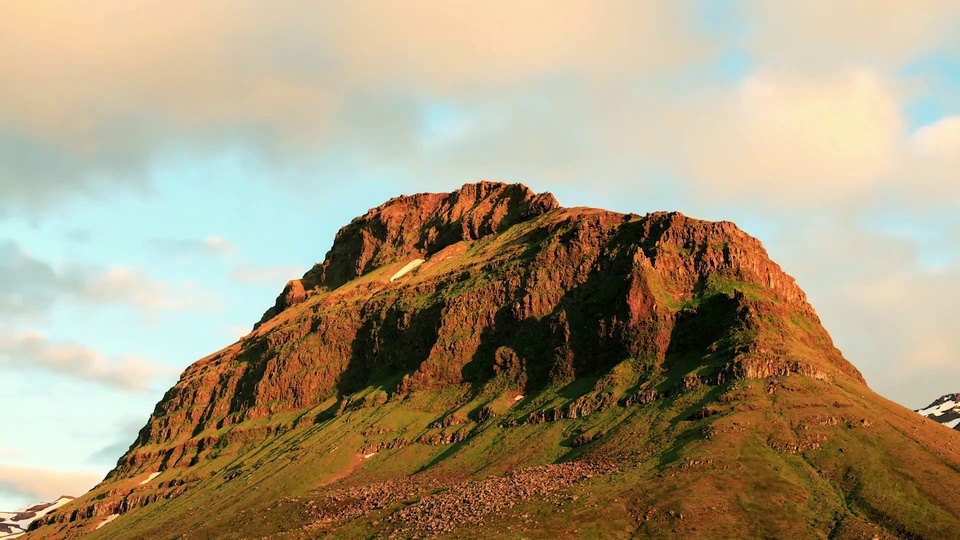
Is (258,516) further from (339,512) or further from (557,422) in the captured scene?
(557,422)

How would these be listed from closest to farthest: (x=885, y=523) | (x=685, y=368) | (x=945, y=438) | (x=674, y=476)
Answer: (x=885, y=523) → (x=674, y=476) → (x=945, y=438) → (x=685, y=368)

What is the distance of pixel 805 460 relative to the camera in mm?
144125

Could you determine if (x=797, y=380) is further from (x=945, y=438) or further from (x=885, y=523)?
(x=885, y=523)

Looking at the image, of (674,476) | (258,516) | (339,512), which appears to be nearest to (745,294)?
(674,476)

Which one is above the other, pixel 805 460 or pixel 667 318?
pixel 667 318

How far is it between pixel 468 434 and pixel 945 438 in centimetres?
9378

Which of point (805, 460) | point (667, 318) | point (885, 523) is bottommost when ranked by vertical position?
point (885, 523)

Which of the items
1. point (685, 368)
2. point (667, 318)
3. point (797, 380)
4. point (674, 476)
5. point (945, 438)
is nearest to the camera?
point (674, 476)

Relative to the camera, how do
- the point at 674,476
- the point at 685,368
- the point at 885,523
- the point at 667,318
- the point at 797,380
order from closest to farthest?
the point at 885,523
the point at 674,476
the point at 797,380
the point at 685,368
the point at 667,318

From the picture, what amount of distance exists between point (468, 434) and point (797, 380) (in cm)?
7108

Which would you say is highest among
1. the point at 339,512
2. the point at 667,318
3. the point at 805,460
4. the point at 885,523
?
the point at 667,318

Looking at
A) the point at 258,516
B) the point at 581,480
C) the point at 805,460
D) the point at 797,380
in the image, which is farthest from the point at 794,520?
the point at 258,516

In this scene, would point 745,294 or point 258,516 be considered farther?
point 745,294

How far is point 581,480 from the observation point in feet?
Answer: 484
